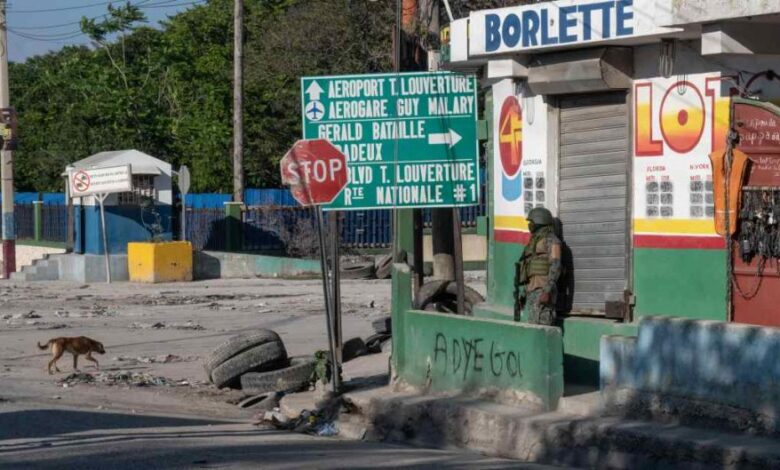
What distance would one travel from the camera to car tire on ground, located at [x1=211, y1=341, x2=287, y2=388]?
17.0 m

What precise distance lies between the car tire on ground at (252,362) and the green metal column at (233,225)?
21452 mm

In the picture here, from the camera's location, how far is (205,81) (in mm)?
54062

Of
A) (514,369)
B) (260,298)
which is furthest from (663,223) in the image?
(260,298)

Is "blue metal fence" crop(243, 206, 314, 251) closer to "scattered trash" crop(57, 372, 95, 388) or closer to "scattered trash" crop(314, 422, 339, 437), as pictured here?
"scattered trash" crop(57, 372, 95, 388)

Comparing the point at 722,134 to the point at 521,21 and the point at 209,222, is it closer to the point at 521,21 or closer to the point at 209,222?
the point at 521,21

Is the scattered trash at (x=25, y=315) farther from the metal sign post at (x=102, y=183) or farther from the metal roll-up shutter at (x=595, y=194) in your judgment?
the metal roll-up shutter at (x=595, y=194)

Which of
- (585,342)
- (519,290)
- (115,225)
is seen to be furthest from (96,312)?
(585,342)

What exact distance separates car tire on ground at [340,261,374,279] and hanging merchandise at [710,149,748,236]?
875 inches

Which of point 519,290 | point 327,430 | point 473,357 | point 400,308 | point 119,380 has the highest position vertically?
point 519,290

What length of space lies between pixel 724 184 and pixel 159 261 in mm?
22805

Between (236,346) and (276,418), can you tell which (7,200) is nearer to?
(236,346)

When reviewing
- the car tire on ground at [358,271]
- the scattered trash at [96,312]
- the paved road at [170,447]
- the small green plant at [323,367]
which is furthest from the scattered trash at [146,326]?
the car tire on ground at [358,271]

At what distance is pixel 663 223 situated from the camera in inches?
554

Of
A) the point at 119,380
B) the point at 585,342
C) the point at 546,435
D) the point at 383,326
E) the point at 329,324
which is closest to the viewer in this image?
the point at 546,435
